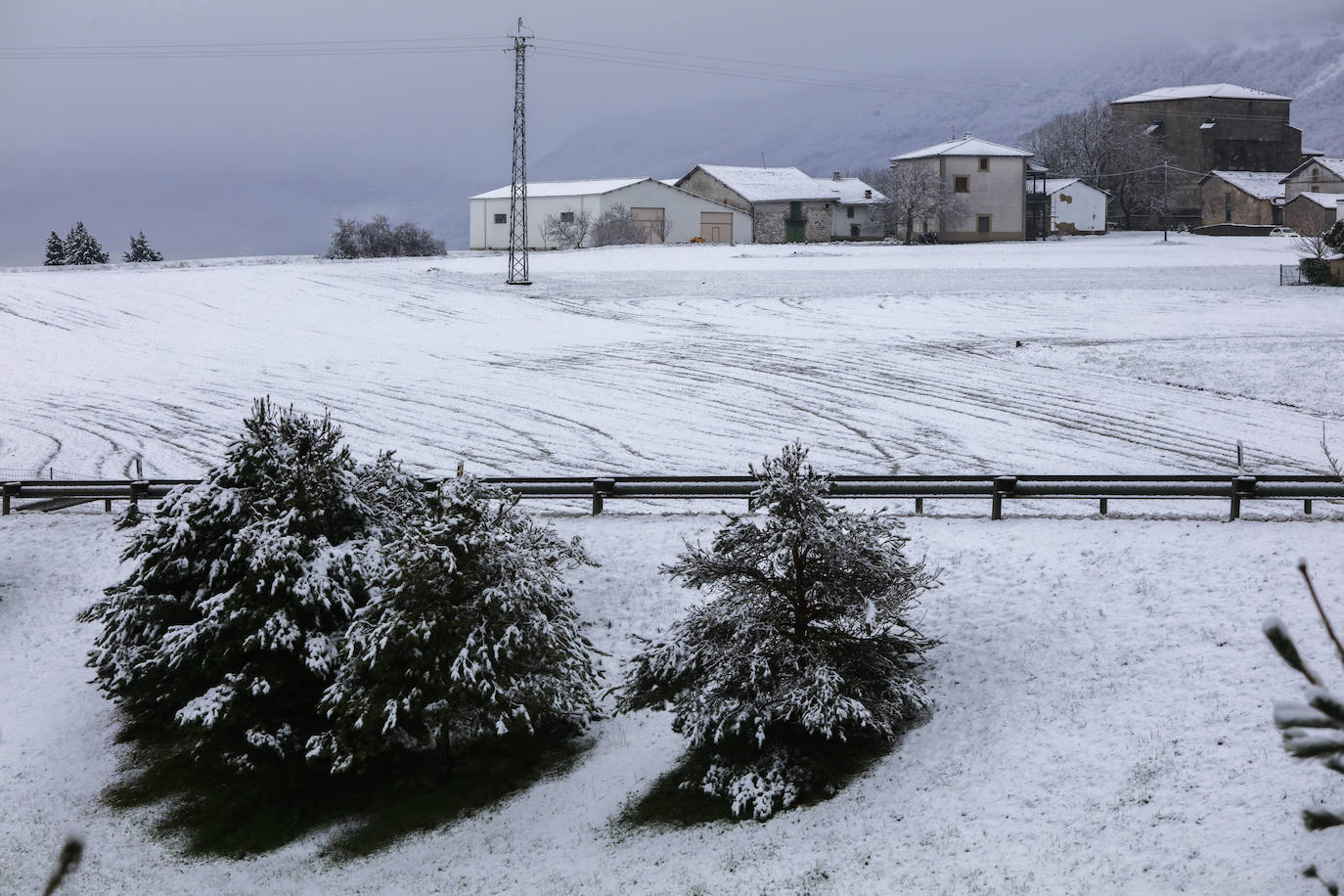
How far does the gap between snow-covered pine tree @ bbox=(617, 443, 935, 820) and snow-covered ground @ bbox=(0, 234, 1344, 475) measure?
11582mm

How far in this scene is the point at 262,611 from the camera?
18344 millimetres

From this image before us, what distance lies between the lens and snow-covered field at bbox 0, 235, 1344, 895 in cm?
1506

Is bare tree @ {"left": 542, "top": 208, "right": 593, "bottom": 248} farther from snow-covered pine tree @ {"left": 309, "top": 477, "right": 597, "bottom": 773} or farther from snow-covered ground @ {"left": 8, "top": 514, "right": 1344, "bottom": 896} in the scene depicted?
snow-covered pine tree @ {"left": 309, "top": 477, "right": 597, "bottom": 773}

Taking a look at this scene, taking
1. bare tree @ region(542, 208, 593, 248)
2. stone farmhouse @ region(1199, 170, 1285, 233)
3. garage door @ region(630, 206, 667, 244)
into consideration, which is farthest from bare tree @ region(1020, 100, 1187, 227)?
bare tree @ region(542, 208, 593, 248)

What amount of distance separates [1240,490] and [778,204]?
78.2m

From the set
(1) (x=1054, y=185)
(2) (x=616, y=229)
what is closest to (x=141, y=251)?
(2) (x=616, y=229)

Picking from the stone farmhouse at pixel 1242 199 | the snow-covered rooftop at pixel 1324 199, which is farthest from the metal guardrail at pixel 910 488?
the stone farmhouse at pixel 1242 199

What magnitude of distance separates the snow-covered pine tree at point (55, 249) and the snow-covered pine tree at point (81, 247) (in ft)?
5.50

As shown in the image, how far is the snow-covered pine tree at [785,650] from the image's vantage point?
55.1ft

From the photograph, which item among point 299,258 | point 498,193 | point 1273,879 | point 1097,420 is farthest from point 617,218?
point 1273,879

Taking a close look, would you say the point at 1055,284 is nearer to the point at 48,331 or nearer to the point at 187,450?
the point at 187,450

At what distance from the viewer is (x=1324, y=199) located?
90438 millimetres

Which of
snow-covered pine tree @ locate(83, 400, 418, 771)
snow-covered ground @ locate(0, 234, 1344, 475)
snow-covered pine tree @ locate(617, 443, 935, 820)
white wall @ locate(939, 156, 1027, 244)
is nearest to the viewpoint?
snow-covered pine tree @ locate(617, 443, 935, 820)

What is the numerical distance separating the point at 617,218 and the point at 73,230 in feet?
153
